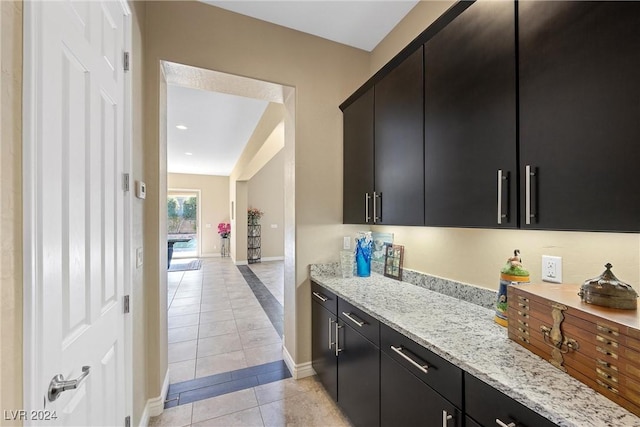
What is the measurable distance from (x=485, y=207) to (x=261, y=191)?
8.50m

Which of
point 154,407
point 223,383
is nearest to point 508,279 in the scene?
point 223,383

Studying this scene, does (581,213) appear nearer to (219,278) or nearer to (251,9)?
(251,9)

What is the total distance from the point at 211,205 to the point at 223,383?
27.4 ft

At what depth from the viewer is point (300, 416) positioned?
1.88 m

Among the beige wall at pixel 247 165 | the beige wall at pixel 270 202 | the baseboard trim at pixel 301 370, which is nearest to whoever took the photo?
Result: the baseboard trim at pixel 301 370

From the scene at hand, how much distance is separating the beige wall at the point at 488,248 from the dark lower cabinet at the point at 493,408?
68cm

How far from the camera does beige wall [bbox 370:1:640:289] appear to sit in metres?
1.05

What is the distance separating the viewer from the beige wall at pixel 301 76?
2.02 m

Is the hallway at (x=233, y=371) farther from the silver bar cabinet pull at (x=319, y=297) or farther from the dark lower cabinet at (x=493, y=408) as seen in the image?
the dark lower cabinet at (x=493, y=408)

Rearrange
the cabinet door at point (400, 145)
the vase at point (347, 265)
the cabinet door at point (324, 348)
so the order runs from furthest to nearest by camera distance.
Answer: the vase at point (347, 265), the cabinet door at point (324, 348), the cabinet door at point (400, 145)

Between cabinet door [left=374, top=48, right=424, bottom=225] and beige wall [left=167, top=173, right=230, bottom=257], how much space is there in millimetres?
8947

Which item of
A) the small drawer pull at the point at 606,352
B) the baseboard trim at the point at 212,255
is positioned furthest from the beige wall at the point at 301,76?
the baseboard trim at the point at 212,255

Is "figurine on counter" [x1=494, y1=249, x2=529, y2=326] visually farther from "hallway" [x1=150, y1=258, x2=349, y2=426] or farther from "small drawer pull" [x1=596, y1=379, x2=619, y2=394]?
"hallway" [x1=150, y1=258, x2=349, y2=426]

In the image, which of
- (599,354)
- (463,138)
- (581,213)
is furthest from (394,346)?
(463,138)
